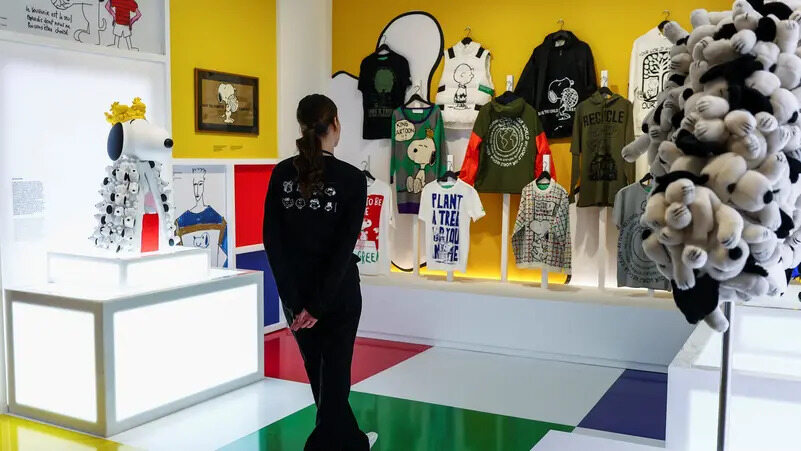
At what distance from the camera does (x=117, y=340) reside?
340cm

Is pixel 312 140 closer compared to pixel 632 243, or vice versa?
pixel 312 140

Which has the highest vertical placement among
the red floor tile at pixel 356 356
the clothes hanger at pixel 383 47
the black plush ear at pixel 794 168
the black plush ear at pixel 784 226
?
the clothes hanger at pixel 383 47

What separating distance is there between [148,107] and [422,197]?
6.47 ft

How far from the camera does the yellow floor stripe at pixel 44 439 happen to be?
10.6 feet

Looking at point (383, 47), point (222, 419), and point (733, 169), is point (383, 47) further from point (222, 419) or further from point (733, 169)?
point (733, 169)

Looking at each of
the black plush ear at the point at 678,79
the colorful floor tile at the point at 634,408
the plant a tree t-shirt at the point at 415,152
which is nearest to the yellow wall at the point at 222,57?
the plant a tree t-shirt at the point at 415,152

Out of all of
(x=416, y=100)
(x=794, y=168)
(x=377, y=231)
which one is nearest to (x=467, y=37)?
(x=416, y=100)

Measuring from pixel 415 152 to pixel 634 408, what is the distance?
2470mm

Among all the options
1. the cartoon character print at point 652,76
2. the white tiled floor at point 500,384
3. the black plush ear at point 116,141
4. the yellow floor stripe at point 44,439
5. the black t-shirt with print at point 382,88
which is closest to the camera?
the yellow floor stripe at point 44,439

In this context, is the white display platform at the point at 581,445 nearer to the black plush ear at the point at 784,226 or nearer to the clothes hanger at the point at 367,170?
the black plush ear at the point at 784,226

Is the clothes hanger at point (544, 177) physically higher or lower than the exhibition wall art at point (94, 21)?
→ lower

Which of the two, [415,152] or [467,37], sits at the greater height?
[467,37]

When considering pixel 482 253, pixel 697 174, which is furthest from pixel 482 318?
pixel 697 174

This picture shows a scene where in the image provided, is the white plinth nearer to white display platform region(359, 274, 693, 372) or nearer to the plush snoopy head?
the plush snoopy head
